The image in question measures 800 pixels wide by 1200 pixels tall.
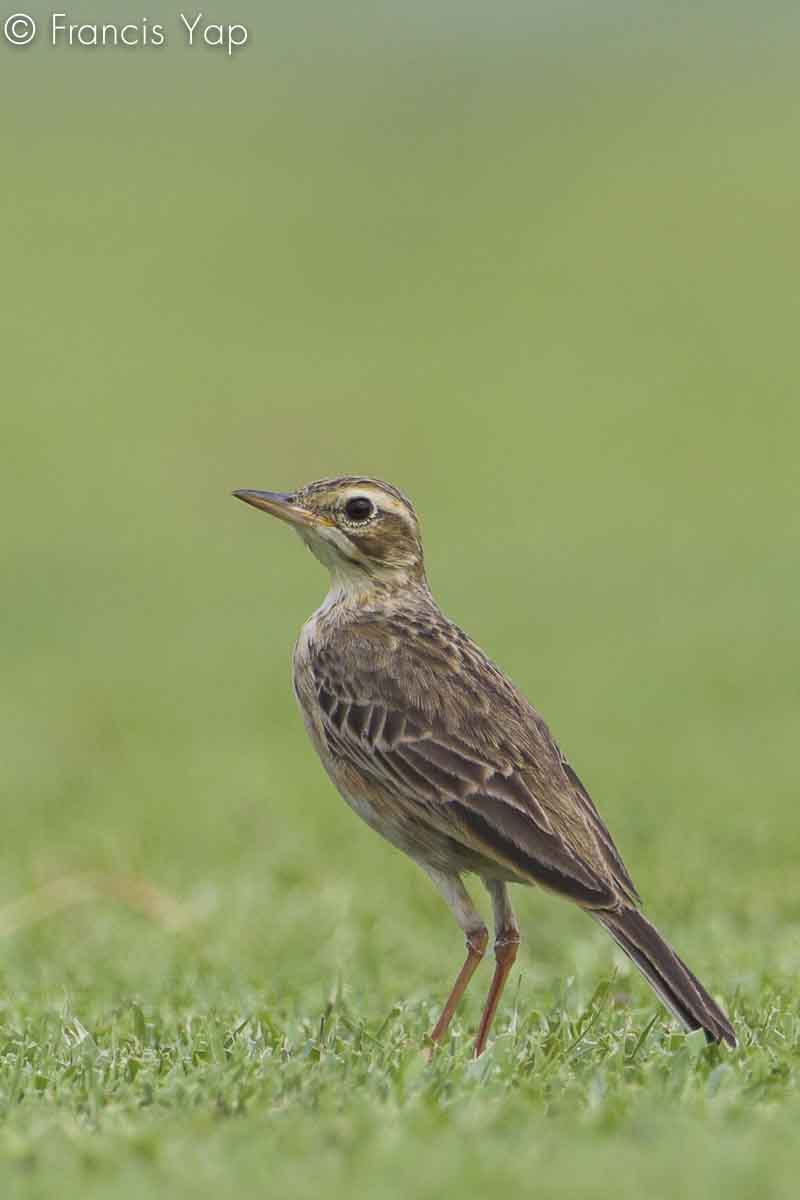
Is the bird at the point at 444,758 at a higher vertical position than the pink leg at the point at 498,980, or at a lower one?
higher

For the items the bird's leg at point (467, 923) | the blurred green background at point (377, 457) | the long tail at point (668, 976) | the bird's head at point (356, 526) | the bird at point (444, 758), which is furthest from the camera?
the blurred green background at point (377, 457)

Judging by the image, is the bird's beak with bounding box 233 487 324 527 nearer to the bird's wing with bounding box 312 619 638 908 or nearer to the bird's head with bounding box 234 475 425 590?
the bird's head with bounding box 234 475 425 590

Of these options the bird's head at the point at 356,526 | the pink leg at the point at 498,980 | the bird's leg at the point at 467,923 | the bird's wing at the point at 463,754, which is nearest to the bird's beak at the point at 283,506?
the bird's head at the point at 356,526

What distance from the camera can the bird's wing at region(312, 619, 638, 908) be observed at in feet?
18.9

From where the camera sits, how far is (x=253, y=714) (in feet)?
58.7

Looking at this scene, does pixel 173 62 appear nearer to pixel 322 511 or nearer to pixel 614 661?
pixel 614 661

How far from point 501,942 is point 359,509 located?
1.65 meters

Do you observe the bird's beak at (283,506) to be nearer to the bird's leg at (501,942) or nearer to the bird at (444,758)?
the bird at (444,758)

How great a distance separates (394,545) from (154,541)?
873 inches

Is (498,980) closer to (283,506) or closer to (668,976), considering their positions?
(668,976)

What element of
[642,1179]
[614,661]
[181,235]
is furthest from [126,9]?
[642,1179]

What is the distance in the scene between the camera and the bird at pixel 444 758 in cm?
570

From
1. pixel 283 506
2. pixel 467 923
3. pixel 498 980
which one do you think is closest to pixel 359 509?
pixel 283 506

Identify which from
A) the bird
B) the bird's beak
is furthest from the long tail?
the bird's beak
